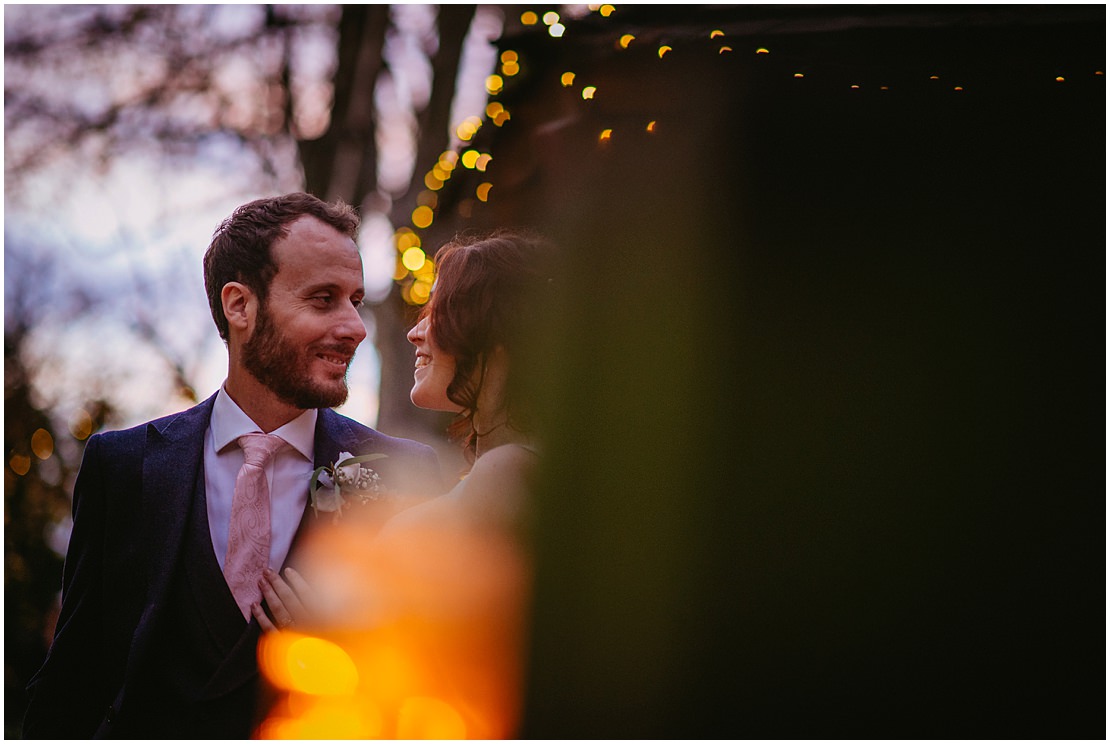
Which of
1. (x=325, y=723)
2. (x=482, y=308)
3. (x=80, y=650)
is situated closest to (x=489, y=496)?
(x=482, y=308)

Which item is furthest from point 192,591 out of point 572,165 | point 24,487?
point 24,487

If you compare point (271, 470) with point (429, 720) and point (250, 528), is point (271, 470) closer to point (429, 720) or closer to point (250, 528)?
point (250, 528)

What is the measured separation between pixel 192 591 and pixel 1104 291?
2.39 meters

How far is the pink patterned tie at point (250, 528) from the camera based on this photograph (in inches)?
89.9

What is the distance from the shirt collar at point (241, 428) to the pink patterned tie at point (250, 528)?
55 mm

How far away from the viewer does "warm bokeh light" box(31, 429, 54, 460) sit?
7.15 meters

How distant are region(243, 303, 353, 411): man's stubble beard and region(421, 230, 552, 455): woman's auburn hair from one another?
0.31m

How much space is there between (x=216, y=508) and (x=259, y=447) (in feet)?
0.66

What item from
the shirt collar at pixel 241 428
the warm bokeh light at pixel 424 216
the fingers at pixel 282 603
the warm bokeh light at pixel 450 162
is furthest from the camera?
the warm bokeh light at pixel 424 216

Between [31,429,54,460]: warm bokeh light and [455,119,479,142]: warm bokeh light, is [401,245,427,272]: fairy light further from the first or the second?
[31,429,54,460]: warm bokeh light

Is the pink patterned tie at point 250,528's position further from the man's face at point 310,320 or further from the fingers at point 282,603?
the man's face at point 310,320

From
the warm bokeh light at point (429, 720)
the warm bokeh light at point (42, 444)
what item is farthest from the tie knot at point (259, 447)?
the warm bokeh light at point (42, 444)

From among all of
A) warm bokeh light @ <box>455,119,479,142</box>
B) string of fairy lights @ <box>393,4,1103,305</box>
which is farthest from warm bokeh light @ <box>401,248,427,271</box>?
warm bokeh light @ <box>455,119,479,142</box>

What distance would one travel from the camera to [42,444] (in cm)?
721
